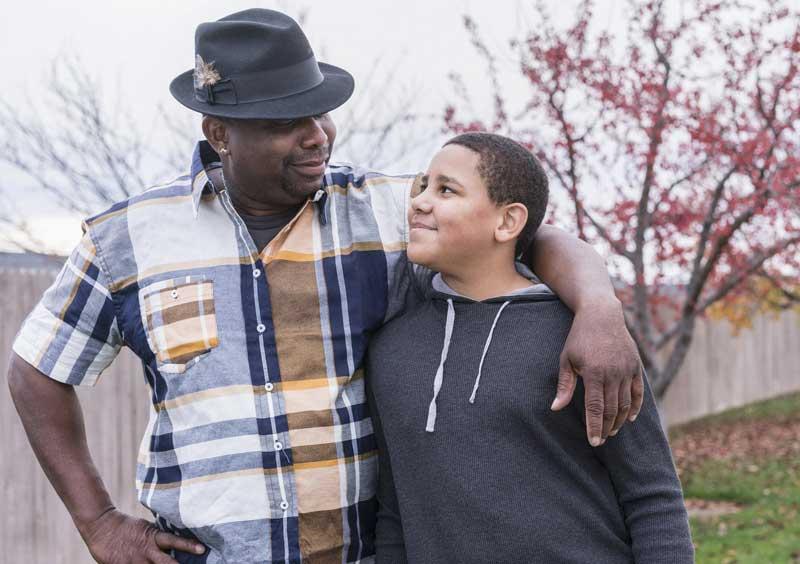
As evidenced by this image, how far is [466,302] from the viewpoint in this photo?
2.38 m

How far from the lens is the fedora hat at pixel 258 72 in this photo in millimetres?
2535

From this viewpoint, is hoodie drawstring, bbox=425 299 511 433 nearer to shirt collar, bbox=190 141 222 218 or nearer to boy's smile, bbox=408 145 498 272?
boy's smile, bbox=408 145 498 272

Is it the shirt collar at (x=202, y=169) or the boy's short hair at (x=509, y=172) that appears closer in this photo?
the boy's short hair at (x=509, y=172)

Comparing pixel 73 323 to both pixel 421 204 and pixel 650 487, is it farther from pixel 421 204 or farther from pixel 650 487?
pixel 650 487

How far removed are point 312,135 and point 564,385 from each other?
914mm

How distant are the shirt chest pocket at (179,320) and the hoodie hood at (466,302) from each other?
0.56 m

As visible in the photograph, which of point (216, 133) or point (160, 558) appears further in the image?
point (216, 133)

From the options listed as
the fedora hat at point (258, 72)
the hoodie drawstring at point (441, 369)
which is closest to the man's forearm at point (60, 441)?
the fedora hat at point (258, 72)

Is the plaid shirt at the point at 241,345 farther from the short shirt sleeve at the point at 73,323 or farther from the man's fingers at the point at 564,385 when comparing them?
the man's fingers at the point at 564,385

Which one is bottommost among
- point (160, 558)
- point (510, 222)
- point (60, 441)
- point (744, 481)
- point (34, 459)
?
point (744, 481)

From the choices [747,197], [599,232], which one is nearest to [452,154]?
[599,232]

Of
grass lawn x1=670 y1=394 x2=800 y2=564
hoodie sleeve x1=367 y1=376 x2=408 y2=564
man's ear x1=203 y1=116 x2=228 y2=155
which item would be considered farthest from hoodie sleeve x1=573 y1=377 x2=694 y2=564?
grass lawn x1=670 y1=394 x2=800 y2=564

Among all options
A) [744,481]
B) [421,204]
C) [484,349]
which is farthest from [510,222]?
[744,481]

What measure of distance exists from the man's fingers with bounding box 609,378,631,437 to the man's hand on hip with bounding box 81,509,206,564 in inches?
41.4
